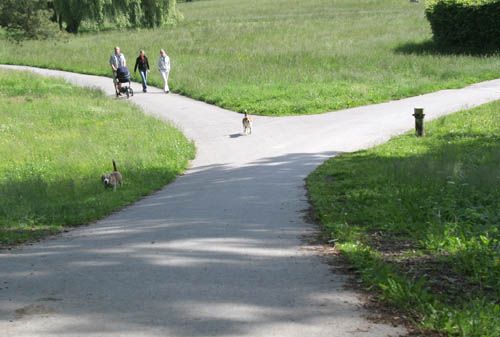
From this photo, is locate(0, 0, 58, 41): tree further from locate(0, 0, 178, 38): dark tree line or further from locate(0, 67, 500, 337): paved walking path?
locate(0, 67, 500, 337): paved walking path

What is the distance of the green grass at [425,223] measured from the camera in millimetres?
5711

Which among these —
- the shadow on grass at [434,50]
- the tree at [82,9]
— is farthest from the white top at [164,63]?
the tree at [82,9]

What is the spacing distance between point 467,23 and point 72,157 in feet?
88.6

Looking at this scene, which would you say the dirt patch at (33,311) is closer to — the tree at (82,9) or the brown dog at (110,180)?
the brown dog at (110,180)

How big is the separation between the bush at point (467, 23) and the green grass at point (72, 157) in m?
19.4

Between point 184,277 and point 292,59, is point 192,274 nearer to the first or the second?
point 184,277

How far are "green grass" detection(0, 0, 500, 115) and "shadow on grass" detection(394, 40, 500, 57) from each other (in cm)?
11

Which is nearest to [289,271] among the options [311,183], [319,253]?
[319,253]

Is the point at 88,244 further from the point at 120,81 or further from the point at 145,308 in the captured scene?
the point at 120,81

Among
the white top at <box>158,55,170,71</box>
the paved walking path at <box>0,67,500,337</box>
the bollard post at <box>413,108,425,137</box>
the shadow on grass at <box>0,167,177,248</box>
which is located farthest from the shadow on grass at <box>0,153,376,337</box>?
the white top at <box>158,55,170,71</box>

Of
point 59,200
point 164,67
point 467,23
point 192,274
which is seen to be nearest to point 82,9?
point 164,67

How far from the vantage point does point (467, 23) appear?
1522 inches

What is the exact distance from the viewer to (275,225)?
975 centimetres

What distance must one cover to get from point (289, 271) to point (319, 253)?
0.98m
